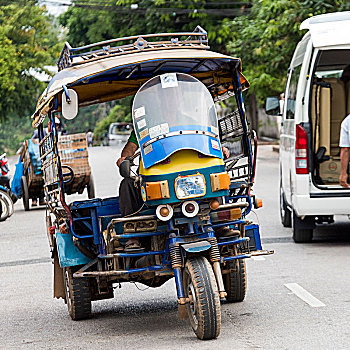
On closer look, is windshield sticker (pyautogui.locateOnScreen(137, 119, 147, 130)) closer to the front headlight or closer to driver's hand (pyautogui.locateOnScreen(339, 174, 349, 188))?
the front headlight

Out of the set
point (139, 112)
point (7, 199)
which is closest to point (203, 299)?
point (139, 112)

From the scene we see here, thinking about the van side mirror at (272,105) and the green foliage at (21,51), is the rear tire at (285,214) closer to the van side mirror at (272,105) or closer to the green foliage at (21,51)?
the van side mirror at (272,105)

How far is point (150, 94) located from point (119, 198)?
2.83 feet

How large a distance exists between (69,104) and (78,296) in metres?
1.71

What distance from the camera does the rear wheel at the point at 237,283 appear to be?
292 inches

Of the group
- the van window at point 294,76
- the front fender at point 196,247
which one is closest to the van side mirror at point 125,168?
the front fender at point 196,247

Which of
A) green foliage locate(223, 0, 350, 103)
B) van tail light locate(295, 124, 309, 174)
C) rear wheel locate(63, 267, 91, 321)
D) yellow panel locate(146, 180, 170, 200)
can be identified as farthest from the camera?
green foliage locate(223, 0, 350, 103)

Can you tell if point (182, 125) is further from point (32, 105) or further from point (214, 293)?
point (32, 105)

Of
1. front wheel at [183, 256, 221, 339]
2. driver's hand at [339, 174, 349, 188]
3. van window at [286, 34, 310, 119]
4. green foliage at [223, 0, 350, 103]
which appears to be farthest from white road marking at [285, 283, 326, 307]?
green foliage at [223, 0, 350, 103]

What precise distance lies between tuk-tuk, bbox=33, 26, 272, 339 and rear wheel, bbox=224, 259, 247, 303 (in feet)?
0.03

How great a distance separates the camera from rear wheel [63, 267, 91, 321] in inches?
281

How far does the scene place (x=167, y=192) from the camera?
245 inches

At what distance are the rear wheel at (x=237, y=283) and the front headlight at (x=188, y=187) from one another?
130 cm

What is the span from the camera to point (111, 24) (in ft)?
137
